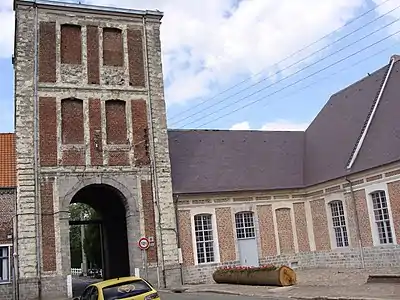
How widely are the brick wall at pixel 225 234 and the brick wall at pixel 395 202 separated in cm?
828

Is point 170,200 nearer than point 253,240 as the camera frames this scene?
Yes

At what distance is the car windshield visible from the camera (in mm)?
10952

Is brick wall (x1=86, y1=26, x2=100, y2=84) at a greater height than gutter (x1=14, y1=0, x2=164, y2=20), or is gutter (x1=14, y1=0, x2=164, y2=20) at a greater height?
gutter (x1=14, y1=0, x2=164, y2=20)

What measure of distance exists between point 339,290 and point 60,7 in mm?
18751

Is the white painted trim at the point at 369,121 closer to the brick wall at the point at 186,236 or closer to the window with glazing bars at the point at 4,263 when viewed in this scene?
the brick wall at the point at 186,236

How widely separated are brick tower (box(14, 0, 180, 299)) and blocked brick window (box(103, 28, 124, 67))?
6 centimetres

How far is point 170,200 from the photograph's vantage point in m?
25.5

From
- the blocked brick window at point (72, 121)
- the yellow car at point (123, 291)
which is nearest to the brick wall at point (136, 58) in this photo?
the blocked brick window at point (72, 121)

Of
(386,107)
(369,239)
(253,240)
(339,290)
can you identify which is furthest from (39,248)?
(386,107)

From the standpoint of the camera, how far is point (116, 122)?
25438 mm

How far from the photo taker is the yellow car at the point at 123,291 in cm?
1095

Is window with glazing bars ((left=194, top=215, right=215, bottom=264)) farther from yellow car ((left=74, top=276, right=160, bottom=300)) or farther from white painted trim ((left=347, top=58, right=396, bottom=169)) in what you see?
yellow car ((left=74, top=276, right=160, bottom=300))

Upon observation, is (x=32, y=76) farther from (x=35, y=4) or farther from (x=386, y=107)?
(x=386, y=107)

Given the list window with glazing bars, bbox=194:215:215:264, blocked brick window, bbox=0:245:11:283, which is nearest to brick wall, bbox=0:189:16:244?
blocked brick window, bbox=0:245:11:283
